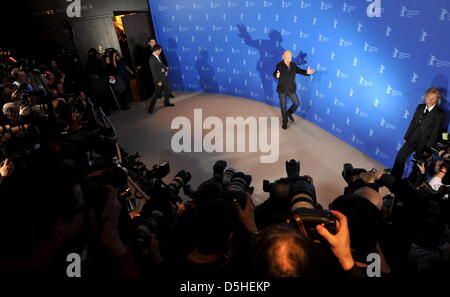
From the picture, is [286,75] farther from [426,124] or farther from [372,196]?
[372,196]

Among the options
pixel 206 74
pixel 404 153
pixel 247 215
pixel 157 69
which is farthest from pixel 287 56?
pixel 247 215

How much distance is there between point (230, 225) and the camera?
138 cm

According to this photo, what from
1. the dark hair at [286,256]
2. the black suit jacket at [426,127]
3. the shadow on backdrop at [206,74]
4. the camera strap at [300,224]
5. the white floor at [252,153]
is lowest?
the white floor at [252,153]

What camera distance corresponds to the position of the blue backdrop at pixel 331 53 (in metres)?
3.59

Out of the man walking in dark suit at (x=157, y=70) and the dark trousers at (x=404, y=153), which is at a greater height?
the man walking in dark suit at (x=157, y=70)

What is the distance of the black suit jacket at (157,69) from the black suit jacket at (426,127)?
17.0 feet

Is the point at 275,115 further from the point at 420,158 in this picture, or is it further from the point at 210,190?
the point at 210,190

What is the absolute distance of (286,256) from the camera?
3.37ft

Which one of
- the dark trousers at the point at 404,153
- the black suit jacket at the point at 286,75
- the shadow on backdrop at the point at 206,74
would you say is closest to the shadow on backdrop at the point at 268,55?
the black suit jacket at the point at 286,75

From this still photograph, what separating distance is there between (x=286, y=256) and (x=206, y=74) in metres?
7.63

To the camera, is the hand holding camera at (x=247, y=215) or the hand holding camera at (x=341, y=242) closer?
the hand holding camera at (x=341, y=242)

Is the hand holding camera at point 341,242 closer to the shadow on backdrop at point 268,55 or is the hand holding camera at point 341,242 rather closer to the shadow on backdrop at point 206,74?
the shadow on backdrop at point 268,55
